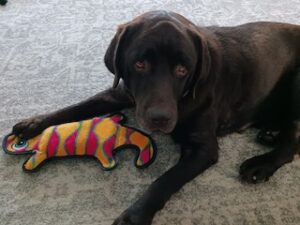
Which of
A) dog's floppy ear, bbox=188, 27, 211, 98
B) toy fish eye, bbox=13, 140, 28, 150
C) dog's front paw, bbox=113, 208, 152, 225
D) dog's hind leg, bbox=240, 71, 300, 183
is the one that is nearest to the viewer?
dog's front paw, bbox=113, 208, 152, 225

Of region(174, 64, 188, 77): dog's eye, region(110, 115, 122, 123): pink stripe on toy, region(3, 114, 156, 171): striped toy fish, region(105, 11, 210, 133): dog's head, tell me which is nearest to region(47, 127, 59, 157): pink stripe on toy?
region(3, 114, 156, 171): striped toy fish

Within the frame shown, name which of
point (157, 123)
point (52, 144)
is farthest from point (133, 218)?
point (52, 144)

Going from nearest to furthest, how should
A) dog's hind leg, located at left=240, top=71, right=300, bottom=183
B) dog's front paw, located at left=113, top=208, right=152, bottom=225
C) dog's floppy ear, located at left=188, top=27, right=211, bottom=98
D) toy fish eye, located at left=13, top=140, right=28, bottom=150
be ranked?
dog's front paw, located at left=113, top=208, right=152, bottom=225
dog's floppy ear, located at left=188, top=27, right=211, bottom=98
dog's hind leg, located at left=240, top=71, right=300, bottom=183
toy fish eye, located at left=13, top=140, right=28, bottom=150

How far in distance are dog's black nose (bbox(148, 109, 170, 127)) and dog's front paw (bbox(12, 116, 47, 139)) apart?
60 centimetres

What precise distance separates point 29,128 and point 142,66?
2.11 feet

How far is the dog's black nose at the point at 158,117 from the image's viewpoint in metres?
1.53

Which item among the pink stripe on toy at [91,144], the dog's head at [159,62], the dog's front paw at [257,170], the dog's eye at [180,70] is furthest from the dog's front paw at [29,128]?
the dog's front paw at [257,170]

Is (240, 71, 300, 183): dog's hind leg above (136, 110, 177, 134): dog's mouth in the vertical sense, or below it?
below

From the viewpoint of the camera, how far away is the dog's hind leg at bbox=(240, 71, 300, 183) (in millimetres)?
1721

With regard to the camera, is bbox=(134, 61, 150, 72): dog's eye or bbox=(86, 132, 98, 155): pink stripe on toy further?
bbox=(86, 132, 98, 155): pink stripe on toy

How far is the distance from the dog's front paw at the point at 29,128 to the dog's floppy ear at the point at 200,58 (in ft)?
2.35

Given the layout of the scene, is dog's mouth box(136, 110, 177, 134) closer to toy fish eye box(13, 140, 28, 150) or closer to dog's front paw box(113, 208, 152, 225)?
dog's front paw box(113, 208, 152, 225)

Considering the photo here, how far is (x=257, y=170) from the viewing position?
1.72 m

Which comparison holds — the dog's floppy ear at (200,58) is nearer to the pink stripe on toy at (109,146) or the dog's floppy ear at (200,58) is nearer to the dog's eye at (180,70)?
the dog's eye at (180,70)
